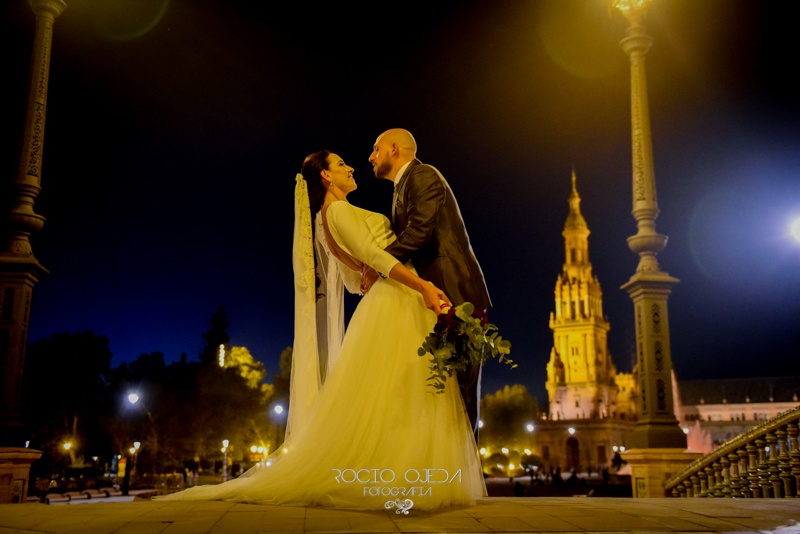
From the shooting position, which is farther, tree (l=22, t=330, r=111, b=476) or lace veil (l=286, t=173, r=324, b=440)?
tree (l=22, t=330, r=111, b=476)

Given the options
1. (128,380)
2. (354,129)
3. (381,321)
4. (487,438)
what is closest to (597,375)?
(487,438)

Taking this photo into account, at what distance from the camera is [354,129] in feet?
109

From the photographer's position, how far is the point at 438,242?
21.6ft

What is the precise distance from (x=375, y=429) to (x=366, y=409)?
205 millimetres

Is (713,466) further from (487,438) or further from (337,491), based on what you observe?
(487,438)

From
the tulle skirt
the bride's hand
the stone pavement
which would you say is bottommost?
the stone pavement

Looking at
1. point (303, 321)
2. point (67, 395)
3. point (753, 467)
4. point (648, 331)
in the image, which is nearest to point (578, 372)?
point (67, 395)

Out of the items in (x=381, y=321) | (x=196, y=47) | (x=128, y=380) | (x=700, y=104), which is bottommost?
(x=381, y=321)

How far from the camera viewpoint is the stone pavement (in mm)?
4762

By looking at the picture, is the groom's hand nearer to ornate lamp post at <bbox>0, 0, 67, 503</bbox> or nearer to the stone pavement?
the stone pavement

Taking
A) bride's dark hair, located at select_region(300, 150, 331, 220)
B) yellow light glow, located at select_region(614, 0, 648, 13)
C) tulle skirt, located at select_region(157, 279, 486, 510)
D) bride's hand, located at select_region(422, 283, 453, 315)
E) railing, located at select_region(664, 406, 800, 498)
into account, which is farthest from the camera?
yellow light glow, located at select_region(614, 0, 648, 13)

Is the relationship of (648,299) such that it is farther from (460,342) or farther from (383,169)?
(460,342)

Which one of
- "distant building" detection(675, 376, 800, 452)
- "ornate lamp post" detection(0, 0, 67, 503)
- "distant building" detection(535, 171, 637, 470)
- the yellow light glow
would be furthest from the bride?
"distant building" detection(675, 376, 800, 452)

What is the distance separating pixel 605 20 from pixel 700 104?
19972 millimetres
